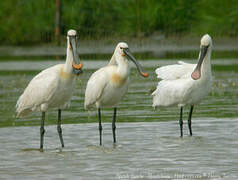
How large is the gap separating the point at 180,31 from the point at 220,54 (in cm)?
553

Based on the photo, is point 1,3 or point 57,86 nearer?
point 57,86

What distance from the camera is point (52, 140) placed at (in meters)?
11.0

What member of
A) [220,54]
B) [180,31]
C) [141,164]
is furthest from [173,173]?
[180,31]

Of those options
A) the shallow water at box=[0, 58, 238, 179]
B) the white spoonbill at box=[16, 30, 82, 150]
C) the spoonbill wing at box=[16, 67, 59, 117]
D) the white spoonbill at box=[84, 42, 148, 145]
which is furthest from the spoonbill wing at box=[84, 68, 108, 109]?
the spoonbill wing at box=[16, 67, 59, 117]

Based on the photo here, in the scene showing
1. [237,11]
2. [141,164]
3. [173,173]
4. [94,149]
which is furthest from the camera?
[237,11]

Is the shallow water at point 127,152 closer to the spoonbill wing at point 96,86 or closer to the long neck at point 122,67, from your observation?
the spoonbill wing at point 96,86

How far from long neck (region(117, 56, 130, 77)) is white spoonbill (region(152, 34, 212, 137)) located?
3.33ft

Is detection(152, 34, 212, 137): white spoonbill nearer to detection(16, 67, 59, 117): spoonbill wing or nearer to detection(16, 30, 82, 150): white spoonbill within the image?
detection(16, 30, 82, 150): white spoonbill

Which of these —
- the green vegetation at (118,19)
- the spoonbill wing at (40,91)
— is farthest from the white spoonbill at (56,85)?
the green vegetation at (118,19)

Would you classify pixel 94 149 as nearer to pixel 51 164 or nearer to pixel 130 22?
pixel 51 164

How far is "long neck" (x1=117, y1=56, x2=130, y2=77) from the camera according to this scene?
35.3ft

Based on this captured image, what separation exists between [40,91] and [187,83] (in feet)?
7.15

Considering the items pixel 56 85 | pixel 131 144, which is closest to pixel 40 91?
pixel 56 85

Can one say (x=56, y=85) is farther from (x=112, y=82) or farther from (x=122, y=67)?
(x=122, y=67)
